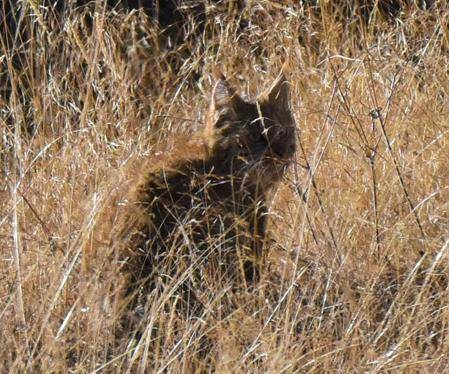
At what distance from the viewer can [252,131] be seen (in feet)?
13.9

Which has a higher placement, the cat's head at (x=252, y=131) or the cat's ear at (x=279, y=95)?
the cat's ear at (x=279, y=95)

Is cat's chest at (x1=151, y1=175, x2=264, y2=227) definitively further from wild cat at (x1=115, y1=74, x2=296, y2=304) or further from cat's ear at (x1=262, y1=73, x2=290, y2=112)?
cat's ear at (x1=262, y1=73, x2=290, y2=112)

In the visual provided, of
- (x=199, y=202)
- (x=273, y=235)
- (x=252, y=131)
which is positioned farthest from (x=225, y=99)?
(x=199, y=202)

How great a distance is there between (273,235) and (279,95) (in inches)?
23.6

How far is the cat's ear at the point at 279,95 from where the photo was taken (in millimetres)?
4270

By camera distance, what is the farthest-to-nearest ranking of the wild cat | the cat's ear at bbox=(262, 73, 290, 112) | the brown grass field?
the cat's ear at bbox=(262, 73, 290, 112)
the wild cat
the brown grass field

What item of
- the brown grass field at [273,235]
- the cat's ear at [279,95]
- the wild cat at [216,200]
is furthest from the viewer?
the cat's ear at [279,95]

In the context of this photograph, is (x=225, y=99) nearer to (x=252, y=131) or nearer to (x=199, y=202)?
(x=252, y=131)

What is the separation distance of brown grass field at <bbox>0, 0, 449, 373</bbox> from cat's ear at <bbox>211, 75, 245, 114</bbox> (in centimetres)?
20

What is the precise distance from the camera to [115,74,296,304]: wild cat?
11.3 feet

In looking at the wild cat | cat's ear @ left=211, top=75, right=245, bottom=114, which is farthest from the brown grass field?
cat's ear @ left=211, top=75, right=245, bottom=114

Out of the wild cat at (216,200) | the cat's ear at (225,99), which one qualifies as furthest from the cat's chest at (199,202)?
the cat's ear at (225,99)

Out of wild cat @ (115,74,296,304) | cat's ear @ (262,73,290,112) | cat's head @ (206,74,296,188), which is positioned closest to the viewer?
wild cat @ (115,74,296,304)

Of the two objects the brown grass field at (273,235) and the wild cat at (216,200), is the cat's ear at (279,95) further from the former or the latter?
the brown grass field at (273,235)
